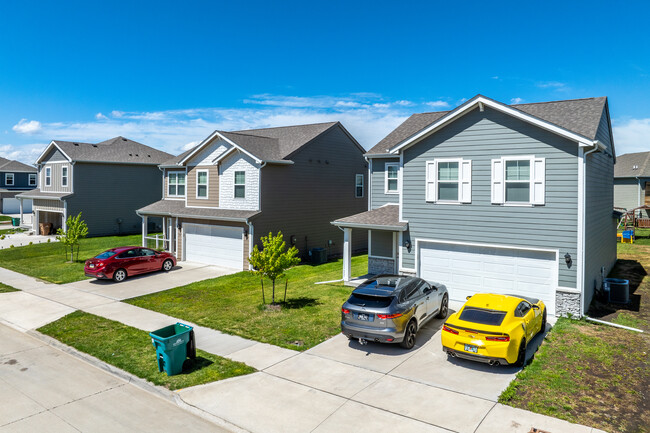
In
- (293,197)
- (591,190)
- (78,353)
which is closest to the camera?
(78,353)

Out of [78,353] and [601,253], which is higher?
[601,253]

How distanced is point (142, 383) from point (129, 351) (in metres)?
2.11

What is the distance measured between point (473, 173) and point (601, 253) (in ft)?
22.7

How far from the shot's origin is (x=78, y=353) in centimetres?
1161

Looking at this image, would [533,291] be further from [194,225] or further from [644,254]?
[194,225]

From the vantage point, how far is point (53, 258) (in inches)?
1057

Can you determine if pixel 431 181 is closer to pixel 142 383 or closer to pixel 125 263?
pixel 142 383

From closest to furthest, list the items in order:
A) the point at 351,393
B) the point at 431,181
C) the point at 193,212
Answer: the point at 351,393, the point at 431,181, the point at 193,212

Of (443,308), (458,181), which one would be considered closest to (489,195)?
(458,181)

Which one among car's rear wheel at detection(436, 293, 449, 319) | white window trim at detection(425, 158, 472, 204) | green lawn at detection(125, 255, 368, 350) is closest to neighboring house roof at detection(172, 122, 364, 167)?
green lawn at detection(125, 255, 368, 350)

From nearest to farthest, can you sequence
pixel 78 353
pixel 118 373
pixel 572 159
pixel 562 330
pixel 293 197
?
pixel 118 373, pixel 78 353, pixel 562 330, pixel 572 159, pixel 293 197

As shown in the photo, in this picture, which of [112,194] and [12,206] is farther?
[12,206]

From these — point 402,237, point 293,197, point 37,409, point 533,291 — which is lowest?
point 37,409

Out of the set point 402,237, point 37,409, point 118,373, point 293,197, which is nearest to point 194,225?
point 293,197
